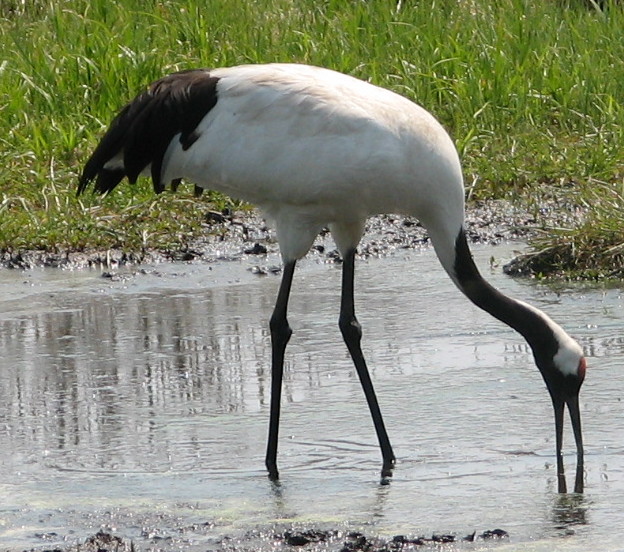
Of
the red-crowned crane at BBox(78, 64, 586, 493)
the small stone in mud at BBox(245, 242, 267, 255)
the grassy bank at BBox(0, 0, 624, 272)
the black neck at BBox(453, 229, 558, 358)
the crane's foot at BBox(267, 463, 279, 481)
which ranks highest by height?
the red-crowned crane at BBox(78, 64, 586, 493)

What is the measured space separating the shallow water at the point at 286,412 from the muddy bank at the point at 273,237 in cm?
19

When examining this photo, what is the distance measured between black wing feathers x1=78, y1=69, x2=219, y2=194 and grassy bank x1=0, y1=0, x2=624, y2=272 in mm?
2494

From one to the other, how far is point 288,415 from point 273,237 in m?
2.98

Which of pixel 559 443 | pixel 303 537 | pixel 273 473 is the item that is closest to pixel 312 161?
pixel 273 473

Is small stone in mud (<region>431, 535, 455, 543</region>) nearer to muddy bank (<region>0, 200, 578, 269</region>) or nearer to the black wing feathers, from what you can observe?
the black wing feathers

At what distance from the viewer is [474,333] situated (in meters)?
7.02

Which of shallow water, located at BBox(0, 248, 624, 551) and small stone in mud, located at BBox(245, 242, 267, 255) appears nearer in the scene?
shallow water, located at BBox(0, 248, 624, 551)

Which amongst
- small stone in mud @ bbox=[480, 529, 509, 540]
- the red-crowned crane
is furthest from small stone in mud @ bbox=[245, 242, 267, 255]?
small stone in mud @ bbox=[480, 529, 509, 540]

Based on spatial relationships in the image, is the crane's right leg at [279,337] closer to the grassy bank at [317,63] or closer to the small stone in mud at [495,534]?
the small stone in mud at [495,534]

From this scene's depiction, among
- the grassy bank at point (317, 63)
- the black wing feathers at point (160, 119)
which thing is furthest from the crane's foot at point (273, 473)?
the grassy bank at point (317, 63)

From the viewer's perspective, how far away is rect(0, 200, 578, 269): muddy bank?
336 inches

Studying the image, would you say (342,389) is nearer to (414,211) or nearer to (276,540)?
(414,211)

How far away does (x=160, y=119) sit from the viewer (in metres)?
6.04

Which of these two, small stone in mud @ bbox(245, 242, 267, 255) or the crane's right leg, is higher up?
the crane's right leg
